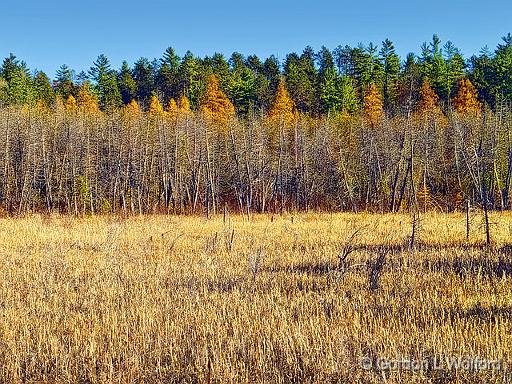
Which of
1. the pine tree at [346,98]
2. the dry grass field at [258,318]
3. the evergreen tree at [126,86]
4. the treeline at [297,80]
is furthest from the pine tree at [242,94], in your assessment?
the dry grass field at [258,318]

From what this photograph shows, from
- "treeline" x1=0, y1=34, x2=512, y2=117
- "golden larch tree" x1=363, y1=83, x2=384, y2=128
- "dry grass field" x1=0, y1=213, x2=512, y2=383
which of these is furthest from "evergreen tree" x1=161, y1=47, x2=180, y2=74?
"dry grass field" x1=0, y1=213, x2=512, y2=383

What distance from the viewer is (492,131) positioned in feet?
108

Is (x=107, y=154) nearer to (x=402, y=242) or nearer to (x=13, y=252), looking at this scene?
(x=13, y=252)

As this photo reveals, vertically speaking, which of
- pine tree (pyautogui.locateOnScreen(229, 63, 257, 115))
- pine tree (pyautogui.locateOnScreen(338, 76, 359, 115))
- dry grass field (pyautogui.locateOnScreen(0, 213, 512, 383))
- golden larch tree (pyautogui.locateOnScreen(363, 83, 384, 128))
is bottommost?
dry grass field (pyautogui.locateOnScreen(0, 213, 512, 383))

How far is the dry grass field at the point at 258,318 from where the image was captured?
13.7 feet

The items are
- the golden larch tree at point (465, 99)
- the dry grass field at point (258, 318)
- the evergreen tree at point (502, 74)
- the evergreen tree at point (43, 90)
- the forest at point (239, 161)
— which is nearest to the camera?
the dry grass field at point (258, 318)

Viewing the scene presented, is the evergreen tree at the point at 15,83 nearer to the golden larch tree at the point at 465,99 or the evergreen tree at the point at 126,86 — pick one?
the evergreen tree at the point at 126,86

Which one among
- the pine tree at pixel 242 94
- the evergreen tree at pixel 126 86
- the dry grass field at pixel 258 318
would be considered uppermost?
the evergreen tree at pixel 126 86

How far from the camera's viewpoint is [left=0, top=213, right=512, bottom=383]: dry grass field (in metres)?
4.16

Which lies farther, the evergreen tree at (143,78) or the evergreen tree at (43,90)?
the evergreen tree at (143,78)

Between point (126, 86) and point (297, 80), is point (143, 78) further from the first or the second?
point (297, 80)

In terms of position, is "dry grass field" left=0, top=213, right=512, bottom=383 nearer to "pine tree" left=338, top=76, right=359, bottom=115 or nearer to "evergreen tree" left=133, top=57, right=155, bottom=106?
"pine tree" left=338, top=76, right=359, bottom=115

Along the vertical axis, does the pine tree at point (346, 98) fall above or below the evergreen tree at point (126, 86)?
below

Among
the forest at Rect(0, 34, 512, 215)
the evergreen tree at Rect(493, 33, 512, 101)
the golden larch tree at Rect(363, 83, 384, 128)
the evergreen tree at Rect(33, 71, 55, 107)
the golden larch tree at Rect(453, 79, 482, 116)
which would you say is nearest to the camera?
the forest at Rect(0, 34, 512, 215)
